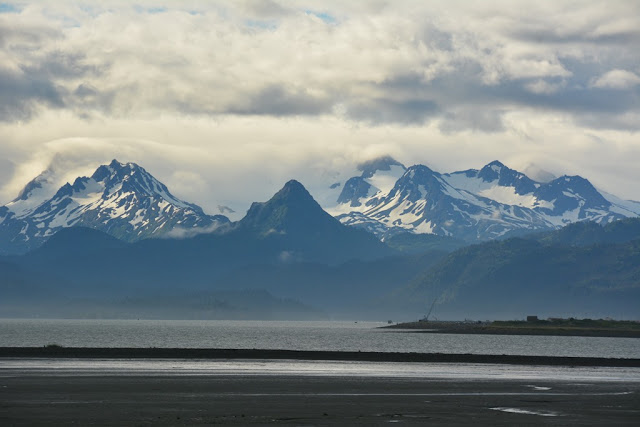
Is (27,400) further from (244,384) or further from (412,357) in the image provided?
(412,357)

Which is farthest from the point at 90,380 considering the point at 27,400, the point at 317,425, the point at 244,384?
the point at 317,425

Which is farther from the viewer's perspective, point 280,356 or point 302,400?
point 280,356

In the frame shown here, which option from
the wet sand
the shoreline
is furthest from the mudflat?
the shoreline

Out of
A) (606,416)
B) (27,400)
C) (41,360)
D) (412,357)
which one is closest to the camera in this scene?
(606,416)

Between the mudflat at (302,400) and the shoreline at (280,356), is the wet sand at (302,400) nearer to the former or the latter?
the mudflat at (302,400)

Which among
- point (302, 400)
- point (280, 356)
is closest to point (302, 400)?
point (302, 400)

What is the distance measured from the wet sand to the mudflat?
0.21ft

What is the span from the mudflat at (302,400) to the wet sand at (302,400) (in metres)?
0.06

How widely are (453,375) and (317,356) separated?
4164 cm

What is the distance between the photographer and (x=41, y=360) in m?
125

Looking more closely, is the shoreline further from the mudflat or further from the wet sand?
the wet sand

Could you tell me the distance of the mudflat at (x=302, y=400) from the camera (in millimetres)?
62094

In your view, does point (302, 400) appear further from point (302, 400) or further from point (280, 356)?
point (280, 356)

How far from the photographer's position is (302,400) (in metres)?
74.3
